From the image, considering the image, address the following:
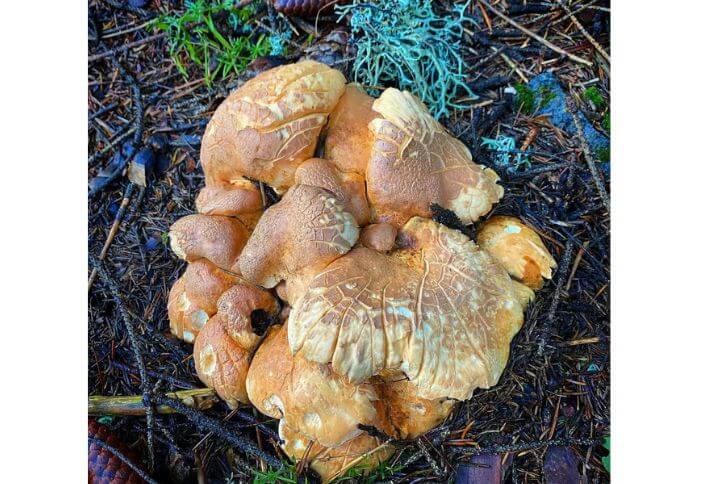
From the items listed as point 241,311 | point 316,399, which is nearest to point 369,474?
point 316,399

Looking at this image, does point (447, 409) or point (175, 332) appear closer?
Result: point (447, 409)

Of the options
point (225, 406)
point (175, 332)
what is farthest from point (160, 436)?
point (175, 332)

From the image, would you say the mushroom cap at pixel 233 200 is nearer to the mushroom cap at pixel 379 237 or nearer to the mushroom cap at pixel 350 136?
the mushroom cap at pixel 350 136

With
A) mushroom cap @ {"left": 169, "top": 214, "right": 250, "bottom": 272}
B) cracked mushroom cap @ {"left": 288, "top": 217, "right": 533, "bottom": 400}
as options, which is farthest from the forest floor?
mushroom cap @ {"left": 169, "top": 214, "right": 250, "bottom": 272}

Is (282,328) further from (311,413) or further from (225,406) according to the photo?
(225,406)

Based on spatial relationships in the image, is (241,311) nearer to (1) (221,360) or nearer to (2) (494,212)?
(1) (221,360)

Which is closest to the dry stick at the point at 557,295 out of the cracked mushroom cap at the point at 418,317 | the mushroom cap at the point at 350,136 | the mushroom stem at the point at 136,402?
the cracked mushroom cap at the point at 418,317

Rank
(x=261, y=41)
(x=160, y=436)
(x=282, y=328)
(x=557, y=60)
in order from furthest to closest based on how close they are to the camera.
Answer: (x=261, y=41), (x=557, y=60), (x=160, y=436), (x=282, y=328)
